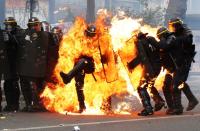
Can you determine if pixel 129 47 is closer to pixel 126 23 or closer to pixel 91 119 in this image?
pixel 126 23

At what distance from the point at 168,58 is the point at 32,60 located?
2.80m

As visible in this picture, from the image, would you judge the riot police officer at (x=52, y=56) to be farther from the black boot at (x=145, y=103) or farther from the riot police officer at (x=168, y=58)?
the riot police officer at (x=168, y=58)

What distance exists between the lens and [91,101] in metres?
11.6

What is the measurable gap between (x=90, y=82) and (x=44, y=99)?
1.11 m

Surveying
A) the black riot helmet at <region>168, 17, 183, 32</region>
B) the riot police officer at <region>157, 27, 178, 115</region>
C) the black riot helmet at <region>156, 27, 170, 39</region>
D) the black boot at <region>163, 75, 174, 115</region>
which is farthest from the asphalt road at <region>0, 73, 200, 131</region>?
the black riot helmet at <region>168, 17, 183, 32</region>

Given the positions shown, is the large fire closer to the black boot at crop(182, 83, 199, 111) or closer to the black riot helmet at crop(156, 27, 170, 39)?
the black riot helmet at crop(156, 27, 170, 39)

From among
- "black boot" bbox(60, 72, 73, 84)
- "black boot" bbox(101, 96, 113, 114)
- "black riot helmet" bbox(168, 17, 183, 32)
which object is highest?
"black riot helmet" bbox(168, 17, 183, 32)

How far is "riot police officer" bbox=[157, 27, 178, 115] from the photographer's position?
10945 millimetres

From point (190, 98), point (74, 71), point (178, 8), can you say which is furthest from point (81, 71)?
point (178, 8)

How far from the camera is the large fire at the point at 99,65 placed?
1122cm

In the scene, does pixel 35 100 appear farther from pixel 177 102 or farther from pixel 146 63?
pixel 177 102

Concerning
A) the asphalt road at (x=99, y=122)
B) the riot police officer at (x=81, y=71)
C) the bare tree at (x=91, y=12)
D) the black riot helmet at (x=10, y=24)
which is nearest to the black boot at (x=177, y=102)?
the asphalt road at (x=99, y=122)

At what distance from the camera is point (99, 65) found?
11.3 meters

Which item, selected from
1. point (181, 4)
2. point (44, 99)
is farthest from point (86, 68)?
point (181, 4)
